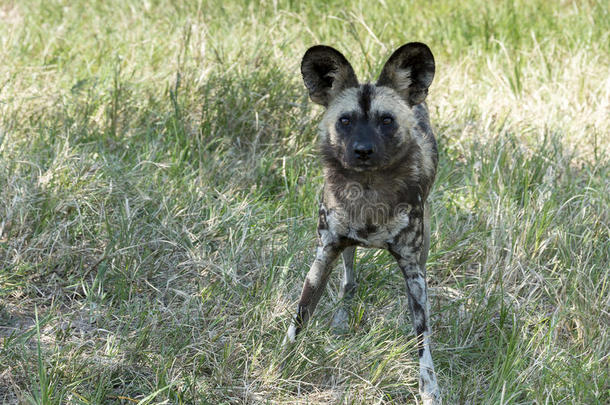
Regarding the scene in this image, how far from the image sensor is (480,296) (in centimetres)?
330

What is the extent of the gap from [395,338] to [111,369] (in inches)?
41.9

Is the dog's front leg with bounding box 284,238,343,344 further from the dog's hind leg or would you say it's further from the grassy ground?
the dog's hind leg

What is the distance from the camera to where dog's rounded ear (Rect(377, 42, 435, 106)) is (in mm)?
2861

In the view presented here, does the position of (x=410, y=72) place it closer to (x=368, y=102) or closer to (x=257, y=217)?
(x=368, y=102)

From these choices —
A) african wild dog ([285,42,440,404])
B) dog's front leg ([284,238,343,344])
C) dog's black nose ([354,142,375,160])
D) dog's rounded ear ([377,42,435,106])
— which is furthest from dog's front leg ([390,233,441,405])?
dog's rounded ear ([377,42,435,106])

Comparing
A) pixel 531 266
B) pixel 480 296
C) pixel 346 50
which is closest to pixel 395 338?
pixel 480 296

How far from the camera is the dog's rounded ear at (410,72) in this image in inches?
113

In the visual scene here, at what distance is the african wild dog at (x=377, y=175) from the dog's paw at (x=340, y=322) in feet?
0.75

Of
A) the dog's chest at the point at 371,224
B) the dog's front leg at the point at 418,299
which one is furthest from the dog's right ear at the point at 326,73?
the dog's front leg at the point at 418,299

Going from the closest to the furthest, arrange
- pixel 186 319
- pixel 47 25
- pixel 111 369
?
pixel 111 369, pixel 186 319, pixel 47 25

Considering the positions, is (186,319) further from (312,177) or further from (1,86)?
(1,86)

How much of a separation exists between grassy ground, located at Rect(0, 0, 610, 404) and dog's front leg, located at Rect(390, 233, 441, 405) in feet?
0.31

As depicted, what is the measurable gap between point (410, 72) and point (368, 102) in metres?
0.24

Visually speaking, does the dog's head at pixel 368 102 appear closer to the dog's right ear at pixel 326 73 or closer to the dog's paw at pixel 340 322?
the dog's right ear at pixel 326 73
